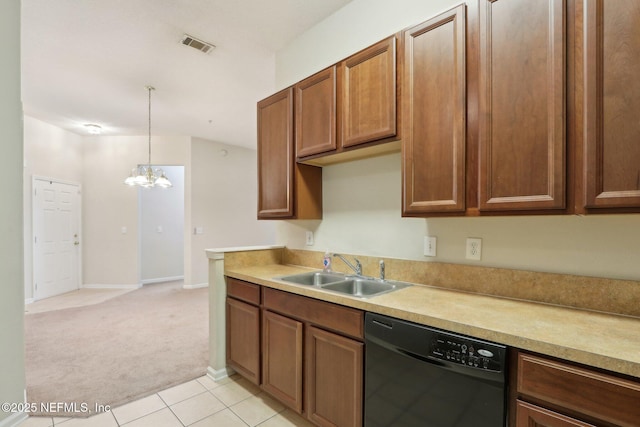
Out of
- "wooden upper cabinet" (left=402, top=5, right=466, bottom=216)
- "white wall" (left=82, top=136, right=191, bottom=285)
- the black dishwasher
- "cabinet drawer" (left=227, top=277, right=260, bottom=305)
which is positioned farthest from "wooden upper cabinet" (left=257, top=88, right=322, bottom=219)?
"white wall" (left=82, top=136, right=191, bottom=285)

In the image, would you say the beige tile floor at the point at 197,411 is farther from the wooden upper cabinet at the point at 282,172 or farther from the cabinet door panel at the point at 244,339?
the wooden upper cabinet at the point at 282,172

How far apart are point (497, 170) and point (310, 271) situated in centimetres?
155

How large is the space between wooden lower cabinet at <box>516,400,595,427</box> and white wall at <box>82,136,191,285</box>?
5.75 metres

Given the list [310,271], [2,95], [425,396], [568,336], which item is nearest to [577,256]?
[568,336]

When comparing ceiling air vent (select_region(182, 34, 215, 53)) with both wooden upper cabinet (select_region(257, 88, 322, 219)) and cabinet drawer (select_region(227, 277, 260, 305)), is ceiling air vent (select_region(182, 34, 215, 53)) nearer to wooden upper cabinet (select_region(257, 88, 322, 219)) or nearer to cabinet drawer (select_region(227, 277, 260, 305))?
wooden upper cabinet (select_region(257, 88, 322, 219))

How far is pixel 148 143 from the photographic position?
569 cm

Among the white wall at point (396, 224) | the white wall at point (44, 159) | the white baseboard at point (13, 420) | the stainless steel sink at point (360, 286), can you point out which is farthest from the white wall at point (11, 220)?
the white wall at point (44, 159)

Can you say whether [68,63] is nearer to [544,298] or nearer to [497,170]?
[497,170]

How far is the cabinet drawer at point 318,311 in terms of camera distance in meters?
1.53

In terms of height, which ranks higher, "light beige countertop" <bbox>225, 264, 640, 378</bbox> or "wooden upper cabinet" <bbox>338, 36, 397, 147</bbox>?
"wooden upper cabinet" <bbox>338, 36, 397, 147</bbox>

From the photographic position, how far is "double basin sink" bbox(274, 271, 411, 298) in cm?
196

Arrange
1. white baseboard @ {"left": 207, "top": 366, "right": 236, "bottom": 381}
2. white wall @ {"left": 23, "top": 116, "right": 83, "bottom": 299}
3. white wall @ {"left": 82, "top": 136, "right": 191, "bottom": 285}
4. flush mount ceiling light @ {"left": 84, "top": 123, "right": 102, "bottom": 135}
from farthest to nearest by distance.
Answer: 1. white wall @ {"left": 82, "top": 136, "right": 191, "bottom": 285}
2. flush mount ceiling light @ {"left": 84, "top": 123, "right": 102, "bottom": 135}
3. white wall @ {"left": 23, "top": 116, "right": 83, "bottom": 299}
4. white baseboard @ {"left": 207, "top": 366, "right": 236, "bottom": 381}

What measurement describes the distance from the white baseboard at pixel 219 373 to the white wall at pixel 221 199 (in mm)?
3500

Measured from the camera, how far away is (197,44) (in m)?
2.75
